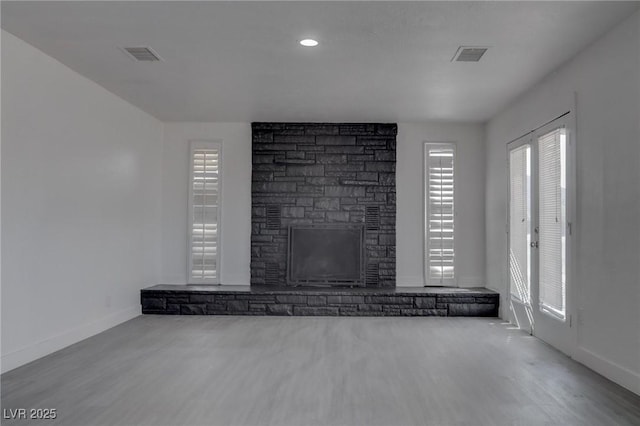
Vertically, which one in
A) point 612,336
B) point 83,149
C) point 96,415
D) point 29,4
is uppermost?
point 29,4

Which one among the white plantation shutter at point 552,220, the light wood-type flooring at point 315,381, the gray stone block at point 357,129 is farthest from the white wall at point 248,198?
the white plantation shutter at point 552,220

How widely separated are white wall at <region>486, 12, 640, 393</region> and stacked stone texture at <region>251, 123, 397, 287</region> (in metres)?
2.62

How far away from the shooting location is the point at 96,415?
2.63 metres

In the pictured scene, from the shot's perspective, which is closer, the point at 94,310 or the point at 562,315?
the point at 562,315

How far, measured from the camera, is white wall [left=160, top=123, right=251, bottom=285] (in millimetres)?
6305

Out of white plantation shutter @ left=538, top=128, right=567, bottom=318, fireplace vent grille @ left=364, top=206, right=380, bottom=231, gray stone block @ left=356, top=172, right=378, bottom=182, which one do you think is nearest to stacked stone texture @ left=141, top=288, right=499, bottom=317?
fireplace vent grille @ left=364, top=206, right=380, bottom=231

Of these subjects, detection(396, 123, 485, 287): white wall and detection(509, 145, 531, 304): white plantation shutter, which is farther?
detection(396, 123, 485, 287): white wall

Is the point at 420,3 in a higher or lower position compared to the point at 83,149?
higher

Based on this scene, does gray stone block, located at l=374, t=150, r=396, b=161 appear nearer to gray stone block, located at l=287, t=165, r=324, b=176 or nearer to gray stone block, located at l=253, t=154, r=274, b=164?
gray stone block, located at l=287, t=165, r=324, b=176

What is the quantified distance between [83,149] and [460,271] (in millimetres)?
5051

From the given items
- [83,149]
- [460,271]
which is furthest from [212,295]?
[460,271]

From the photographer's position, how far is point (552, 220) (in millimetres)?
4199

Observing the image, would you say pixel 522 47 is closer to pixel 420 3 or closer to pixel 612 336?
pixel 420 3

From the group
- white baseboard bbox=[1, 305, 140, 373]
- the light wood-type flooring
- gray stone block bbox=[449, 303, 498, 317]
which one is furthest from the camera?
gray stone block bbox=[449, 303, 498, 317]
